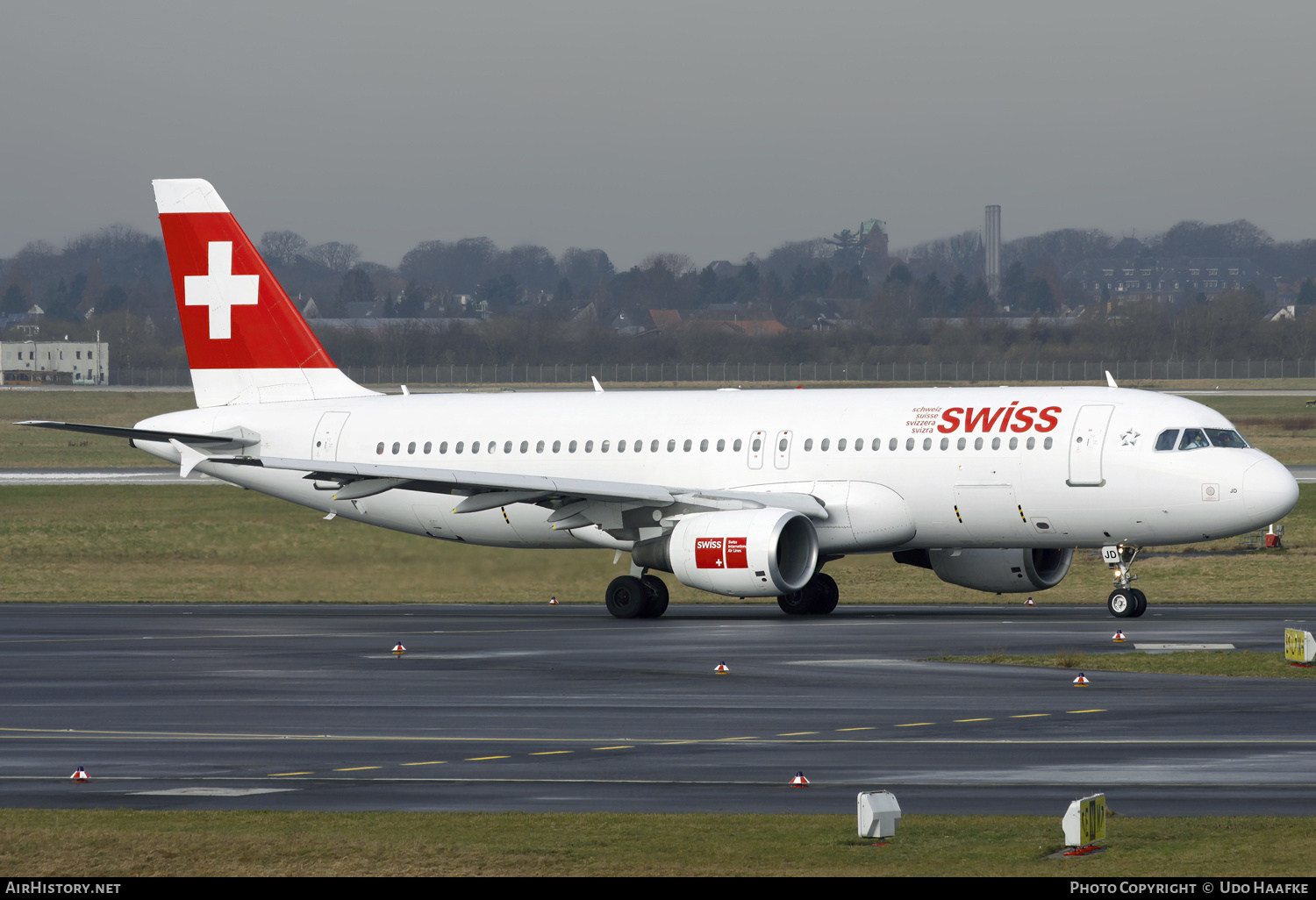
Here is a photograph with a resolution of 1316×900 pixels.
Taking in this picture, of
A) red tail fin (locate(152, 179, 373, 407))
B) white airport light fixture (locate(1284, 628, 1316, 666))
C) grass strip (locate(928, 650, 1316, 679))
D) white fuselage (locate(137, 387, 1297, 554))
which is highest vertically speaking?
red tail fin (locate(152, 179, 373, 407))

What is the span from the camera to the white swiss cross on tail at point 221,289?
43.8 m

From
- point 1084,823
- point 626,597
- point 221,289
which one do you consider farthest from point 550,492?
point 1084,823

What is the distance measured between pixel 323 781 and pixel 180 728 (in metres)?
4.60

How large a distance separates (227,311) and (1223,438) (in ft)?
72.5

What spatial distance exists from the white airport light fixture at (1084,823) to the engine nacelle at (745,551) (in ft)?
66.8

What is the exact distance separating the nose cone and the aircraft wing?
300 inches

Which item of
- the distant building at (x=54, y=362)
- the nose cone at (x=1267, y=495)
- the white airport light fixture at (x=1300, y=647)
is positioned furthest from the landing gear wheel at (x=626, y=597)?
the distant building at (x=54, y=362)

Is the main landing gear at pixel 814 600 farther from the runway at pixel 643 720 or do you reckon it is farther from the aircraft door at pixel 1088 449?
the aircraft door at pixel 1088 449

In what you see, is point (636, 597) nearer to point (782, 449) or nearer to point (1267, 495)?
point (782, 449)

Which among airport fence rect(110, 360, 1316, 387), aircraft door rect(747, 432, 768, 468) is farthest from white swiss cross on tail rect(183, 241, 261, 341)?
airport fence rect(110, 360, 1316, 387)

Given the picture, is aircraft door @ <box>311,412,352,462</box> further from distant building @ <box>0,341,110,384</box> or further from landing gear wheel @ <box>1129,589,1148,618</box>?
distant building @ <box>0,341,110,384</box>

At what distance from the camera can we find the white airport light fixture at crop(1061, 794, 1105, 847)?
43.2 feet

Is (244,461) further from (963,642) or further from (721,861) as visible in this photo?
(721,861)
